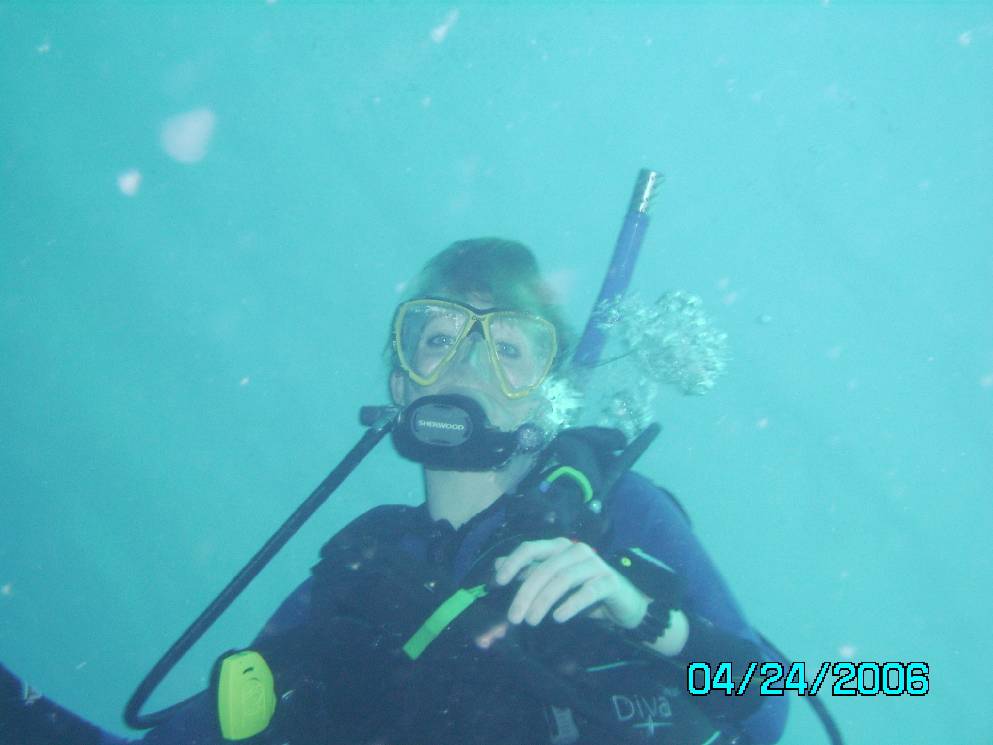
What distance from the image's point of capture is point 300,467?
1334 centimetres

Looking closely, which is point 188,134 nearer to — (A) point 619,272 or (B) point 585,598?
(A) point 619,272

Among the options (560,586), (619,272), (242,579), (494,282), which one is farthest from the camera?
(619,272)

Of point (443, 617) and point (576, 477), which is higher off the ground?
Answer: point (576, 477)

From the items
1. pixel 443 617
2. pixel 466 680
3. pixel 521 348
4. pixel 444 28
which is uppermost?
pixel 444 28

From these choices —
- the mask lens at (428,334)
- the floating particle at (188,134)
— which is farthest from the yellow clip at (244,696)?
the floating particle at (188,134)

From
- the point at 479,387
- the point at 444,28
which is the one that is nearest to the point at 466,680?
the point at 479,387

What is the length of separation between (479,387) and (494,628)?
133cm

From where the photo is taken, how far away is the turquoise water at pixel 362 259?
9.98m

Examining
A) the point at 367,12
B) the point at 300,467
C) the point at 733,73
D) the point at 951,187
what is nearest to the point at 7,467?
the point at 300,467

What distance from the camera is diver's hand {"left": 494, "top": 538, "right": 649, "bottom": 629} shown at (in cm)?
137

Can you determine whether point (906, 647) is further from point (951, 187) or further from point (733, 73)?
point (733, 73)

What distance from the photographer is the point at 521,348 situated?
2.88 meters
